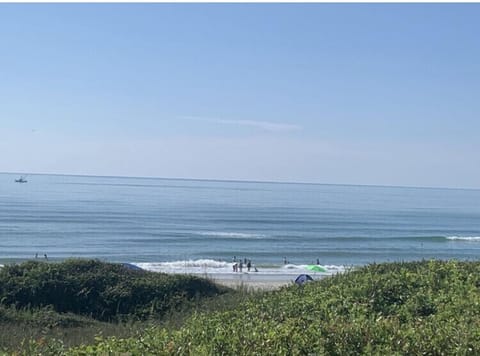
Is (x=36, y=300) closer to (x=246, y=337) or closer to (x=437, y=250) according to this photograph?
(x=246, y=337)

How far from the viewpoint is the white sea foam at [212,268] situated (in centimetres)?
3653

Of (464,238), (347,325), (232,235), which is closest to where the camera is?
(347,325)

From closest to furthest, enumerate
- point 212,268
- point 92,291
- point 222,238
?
point 92,291, point 212,268, point 222,238

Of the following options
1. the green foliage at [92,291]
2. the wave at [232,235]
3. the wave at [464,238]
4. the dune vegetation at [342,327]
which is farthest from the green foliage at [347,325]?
the wave at [464,238]

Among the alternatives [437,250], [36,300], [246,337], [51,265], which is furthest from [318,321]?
[437,250]

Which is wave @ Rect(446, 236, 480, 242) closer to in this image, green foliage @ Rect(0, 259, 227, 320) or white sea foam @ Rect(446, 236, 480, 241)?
white sea foam @ Rect(446, 236, 480, 241)

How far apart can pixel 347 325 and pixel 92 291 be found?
36.4 feet

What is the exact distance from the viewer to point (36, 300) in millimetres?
14805

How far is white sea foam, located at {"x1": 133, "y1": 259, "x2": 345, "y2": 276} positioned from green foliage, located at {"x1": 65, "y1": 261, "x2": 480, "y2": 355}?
93.1ft

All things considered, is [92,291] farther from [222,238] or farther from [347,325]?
[222,238]

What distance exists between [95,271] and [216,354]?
40.2ft

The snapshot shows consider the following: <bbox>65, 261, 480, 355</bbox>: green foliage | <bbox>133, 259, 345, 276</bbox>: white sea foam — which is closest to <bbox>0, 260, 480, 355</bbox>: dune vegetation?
<bbox>65, 261, 480, 355</bbox>: green foliage

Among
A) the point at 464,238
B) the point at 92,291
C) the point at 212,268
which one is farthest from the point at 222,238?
the point at 92,291

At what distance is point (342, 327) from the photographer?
196 inches
